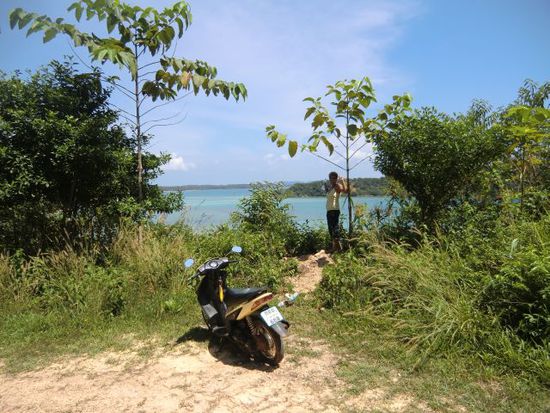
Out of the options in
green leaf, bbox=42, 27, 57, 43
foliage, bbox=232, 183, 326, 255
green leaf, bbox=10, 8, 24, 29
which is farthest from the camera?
foliage, bbox=232, 183, 326, 255

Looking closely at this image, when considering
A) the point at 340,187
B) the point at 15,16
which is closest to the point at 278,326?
the point at 340,187

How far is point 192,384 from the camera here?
3.64 m

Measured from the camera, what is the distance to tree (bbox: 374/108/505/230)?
6.12 meters

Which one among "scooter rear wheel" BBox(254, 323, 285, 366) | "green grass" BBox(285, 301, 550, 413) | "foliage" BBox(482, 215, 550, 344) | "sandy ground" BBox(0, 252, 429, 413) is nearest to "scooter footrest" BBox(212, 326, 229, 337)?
"sandy ground" BBox(0, 252, 429, 413)

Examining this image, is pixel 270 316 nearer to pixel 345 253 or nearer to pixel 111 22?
pixel 345 253

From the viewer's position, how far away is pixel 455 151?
6.09m

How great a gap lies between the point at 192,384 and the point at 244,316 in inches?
30.4

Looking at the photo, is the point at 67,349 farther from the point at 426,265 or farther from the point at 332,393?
the point at 426,265

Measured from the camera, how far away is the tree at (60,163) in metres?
5.76

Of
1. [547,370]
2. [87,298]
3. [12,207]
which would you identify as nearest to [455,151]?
[547,370]

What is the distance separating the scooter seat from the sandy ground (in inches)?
23.4

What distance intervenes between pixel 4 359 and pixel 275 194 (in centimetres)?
518

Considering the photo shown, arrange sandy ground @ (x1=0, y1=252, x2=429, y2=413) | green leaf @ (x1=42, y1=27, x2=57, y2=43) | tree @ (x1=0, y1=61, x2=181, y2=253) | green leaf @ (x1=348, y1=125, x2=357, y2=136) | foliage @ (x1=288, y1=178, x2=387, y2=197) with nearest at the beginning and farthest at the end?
sandy ground @ (x1=0, y1=252, x2=429, y2=413), green leaf @ (x1=42, y1=27, x2=57, y2=43), tree @ (x1=0, y1=61, x2=181, y2=253), green leaf @ (x1=348, y1=125, x2=357, y2=136), foliage @ (x1=288, y1=178, x2=387, y2=197)

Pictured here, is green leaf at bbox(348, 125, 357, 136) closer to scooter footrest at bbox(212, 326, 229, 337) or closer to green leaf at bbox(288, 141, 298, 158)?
green leaf at bbox(288, 141, 298, 158)
